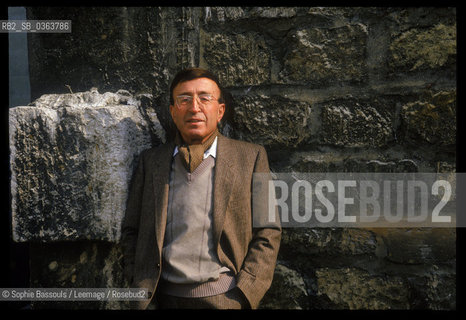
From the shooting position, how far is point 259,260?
164 centimetres

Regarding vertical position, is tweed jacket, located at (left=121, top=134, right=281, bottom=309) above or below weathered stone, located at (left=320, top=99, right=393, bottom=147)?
below

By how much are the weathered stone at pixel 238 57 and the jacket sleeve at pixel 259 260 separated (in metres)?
0.37

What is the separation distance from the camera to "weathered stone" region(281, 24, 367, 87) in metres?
1.78

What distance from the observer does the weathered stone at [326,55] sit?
1.78 metres

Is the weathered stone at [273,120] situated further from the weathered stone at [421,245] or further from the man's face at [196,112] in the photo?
the weathered stone at [421,245]

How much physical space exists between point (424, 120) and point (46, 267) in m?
1.90

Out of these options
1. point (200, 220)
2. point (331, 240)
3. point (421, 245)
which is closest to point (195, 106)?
point (200, 220)

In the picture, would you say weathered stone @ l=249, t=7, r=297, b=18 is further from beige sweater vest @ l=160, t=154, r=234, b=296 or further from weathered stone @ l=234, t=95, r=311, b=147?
beige sweater vest @ l=160, t=154, r=234, b=296

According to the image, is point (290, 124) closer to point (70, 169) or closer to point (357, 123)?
point (357, 123)

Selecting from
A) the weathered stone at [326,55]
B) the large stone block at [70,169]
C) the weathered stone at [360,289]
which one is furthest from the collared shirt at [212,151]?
the weathered stone at [360,289]

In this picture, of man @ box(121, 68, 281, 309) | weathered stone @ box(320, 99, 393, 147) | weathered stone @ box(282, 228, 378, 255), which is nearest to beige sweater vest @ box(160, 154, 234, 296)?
man @ box(121, 68, 281, 309)

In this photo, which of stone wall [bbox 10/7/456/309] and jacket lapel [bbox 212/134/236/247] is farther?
stone wall [bbox 10/7/456/309]

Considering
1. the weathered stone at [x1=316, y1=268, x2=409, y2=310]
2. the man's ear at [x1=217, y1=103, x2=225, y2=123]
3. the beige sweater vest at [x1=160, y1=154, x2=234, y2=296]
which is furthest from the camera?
the weathered stone at [x1=316, y1=268, x2=409, y2=310]

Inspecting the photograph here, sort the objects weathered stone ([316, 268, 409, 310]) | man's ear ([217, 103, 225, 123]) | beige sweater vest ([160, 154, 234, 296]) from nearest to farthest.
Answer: beige sweater vest ([160, 154, 234, 296])
man's ear ([217, 103, 225, 123])
weathered stone ([316, 268, 409, 310])
